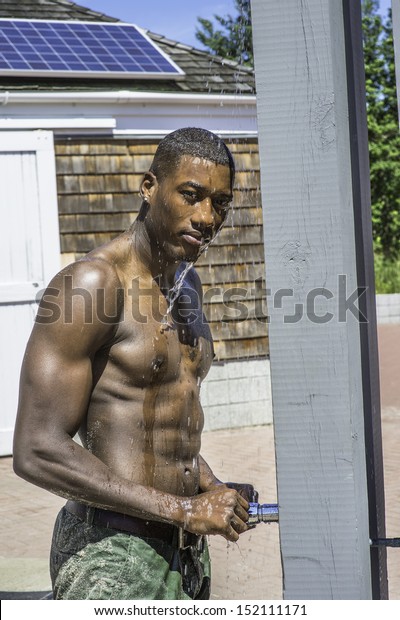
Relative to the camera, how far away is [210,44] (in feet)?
103

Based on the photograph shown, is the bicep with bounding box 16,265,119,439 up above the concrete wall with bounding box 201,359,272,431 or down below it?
above

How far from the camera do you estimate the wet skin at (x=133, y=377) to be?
6.07ft

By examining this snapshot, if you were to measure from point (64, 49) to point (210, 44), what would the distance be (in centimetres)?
2408

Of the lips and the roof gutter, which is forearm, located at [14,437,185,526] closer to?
the lips

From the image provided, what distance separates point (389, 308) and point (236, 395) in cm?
991

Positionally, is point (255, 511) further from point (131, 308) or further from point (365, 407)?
point (131, 308)

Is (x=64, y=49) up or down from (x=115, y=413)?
up

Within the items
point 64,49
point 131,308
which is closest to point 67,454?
point 131,308

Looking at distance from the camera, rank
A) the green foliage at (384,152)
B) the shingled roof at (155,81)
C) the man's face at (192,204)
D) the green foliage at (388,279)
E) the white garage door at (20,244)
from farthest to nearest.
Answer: the green foliage at (384,152) < the green foliage at (388,279) < the shingled roof at (155,81) < the white garage door at (20,244) < the man's face at (192,204)

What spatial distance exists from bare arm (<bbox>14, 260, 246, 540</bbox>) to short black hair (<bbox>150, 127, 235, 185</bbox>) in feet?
1.10

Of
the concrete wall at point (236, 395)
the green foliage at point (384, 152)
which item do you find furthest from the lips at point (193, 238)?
the green foliage at point (384, 152)

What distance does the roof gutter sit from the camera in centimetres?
777

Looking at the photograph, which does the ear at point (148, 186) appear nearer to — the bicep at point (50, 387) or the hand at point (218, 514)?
the bicep at point (50, 387)

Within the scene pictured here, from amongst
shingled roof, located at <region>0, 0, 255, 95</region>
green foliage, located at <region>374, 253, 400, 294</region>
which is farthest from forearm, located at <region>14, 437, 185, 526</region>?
green foliage, located at <region>374, 253, 400, 294</region>
